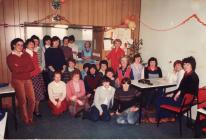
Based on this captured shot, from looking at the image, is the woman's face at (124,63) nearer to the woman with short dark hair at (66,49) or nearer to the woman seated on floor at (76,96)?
the woman seated on floor at (76,96)

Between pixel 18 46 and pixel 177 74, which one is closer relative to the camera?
pixel 18 46

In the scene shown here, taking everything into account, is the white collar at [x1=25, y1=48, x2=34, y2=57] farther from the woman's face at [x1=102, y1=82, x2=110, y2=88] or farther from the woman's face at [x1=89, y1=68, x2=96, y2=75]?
the woman's face at [x1=102, y1=82, x2=110, y2=88]

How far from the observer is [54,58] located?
5535 millimetres

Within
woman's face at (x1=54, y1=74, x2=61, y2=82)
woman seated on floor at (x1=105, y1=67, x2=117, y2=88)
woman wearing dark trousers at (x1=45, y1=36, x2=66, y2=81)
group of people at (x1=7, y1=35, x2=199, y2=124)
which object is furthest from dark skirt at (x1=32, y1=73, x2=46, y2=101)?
woman seated on floor at (x1=105, y1=67, x2=117, y2=88)

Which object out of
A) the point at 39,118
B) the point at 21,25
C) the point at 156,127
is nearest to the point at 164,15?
the point at 156,127

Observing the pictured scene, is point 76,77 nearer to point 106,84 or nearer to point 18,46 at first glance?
point 106,84

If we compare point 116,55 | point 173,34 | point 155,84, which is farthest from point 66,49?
point 173,34

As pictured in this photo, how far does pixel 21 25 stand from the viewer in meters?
5.72

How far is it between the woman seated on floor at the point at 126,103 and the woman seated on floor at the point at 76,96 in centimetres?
70

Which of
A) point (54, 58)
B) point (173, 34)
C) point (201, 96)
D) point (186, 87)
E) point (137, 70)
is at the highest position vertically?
point (173, 34)

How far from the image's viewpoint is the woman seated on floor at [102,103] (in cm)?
493

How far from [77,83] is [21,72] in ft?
4.36

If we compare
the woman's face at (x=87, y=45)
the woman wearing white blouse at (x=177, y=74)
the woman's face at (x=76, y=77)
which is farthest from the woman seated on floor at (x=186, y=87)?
the woman's face at (x=87, y=45)

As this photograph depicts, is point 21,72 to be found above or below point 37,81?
above
